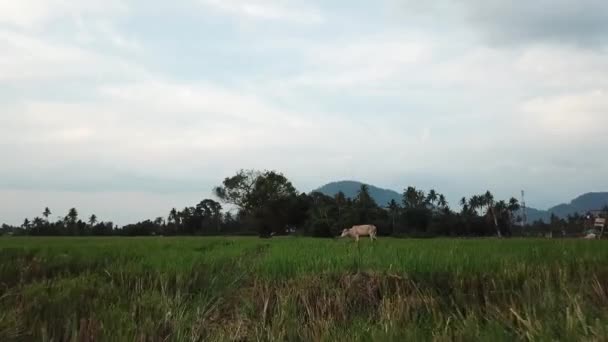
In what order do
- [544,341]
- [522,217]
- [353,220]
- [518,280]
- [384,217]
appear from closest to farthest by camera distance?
1. [544,341]
2. [518,280]
3. [353,220]
4. [384,217]
5. [522,217]

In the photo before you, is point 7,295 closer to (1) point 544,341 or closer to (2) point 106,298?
(2) point 106,298

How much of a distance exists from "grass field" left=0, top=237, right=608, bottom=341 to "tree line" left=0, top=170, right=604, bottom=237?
40.9 meters

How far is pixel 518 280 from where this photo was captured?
220 inches

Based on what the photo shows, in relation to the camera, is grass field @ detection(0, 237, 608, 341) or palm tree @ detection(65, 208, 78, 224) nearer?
grass field @ detection(0, 237, 608, 341)

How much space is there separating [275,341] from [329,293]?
1677mm

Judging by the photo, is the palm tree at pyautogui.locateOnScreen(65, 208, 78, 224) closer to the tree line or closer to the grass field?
the tree line

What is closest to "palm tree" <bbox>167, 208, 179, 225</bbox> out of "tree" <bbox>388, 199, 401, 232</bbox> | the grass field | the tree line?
the tree line

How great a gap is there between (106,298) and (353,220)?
45663 millimetres

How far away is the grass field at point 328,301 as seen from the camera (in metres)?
3.75

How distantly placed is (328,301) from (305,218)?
5845 centimetres

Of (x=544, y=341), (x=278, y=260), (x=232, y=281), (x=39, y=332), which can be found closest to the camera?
(x=544, y=341)

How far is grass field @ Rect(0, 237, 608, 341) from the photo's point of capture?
12.3 feet

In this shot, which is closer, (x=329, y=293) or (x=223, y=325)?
(x=223, y=325)

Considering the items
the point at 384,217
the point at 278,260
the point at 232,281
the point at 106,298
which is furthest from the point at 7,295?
the point at 384,217
